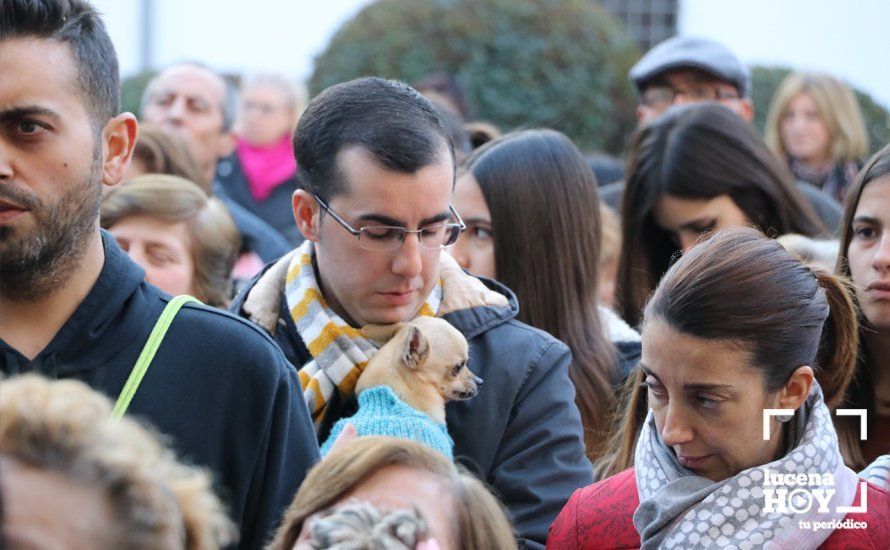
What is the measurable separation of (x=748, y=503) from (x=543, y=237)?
1.74 meters

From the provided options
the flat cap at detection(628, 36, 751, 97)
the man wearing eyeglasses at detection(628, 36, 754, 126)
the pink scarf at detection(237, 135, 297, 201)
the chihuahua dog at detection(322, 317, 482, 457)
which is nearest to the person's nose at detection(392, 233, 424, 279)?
the chihuahua dog at detection(322, 317, 482, 457)

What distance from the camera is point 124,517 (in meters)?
1.79

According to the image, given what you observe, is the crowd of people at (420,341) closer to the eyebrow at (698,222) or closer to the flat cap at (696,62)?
the eyebrow at (698,222)

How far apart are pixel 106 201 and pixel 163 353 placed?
96.0 inches

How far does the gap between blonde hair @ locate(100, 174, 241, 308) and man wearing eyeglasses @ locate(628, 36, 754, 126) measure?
240 centimetres

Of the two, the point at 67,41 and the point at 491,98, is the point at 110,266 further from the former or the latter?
the point at 491,98

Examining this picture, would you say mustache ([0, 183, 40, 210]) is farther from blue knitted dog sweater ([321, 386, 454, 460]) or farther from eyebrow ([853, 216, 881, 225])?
eyebrow ([853, 216, 881, 225])

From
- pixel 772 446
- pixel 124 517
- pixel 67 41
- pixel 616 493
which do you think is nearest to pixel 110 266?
pixel 67 41

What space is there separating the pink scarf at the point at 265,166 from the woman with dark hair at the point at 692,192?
368 cm

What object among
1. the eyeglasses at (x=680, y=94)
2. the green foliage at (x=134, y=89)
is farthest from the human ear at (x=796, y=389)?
the green foliage at (x=134, y=89)

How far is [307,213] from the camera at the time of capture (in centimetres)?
385

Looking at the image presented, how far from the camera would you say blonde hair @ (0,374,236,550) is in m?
1.79

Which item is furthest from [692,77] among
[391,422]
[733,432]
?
[391,422]

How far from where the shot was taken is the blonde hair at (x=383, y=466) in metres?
2.37
